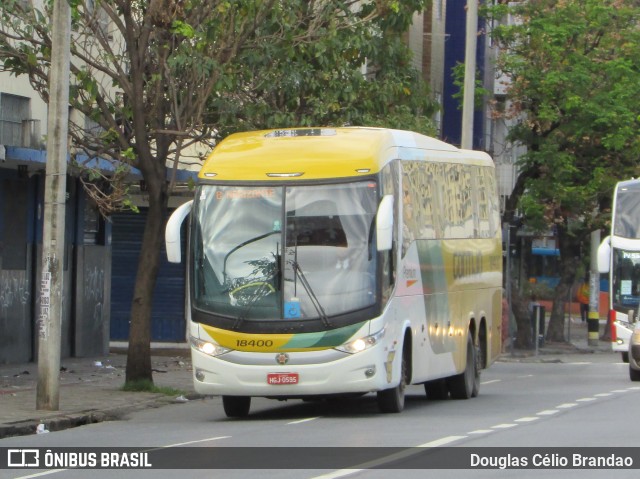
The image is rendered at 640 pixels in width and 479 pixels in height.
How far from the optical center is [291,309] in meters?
18.6

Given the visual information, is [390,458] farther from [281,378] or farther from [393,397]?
[393,397]

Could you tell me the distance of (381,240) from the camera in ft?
60.3

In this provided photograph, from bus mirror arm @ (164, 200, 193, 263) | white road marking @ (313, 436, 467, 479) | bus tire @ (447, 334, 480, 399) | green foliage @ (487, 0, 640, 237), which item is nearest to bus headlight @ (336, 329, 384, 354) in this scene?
bus mirror arm @ (164, 200, 193, 263)

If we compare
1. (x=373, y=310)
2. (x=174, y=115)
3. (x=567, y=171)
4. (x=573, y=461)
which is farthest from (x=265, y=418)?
(x=567, y=171)

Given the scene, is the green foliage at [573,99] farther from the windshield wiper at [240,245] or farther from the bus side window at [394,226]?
the windshield wiper at [240,245]

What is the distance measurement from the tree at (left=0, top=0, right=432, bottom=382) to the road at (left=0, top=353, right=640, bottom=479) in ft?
10.5

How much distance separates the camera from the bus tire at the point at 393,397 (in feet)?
64.4

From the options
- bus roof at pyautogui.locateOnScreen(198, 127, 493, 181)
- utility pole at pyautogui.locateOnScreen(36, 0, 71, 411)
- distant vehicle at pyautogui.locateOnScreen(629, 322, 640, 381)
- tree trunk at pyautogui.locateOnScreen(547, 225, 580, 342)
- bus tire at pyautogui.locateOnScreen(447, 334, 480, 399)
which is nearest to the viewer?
bus roof at pyautogui.locateOnScreen(198, 127, 493, 181)

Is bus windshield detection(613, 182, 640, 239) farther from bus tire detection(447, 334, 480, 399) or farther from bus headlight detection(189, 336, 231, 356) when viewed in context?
bus headlight detection(189, 336, 231, 356)

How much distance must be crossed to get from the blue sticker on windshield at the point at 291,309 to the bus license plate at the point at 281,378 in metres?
0.68

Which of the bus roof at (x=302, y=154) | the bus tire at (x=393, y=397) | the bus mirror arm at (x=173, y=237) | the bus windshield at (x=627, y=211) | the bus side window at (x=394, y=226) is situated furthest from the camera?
the bus windshield at (x=627, y=211)

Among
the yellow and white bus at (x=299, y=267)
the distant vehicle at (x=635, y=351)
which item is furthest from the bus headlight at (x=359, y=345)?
the distant vehicle at (x=635, y=351)

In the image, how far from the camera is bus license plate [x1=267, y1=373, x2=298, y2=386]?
727 inches

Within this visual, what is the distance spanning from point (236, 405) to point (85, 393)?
11.7 feet
